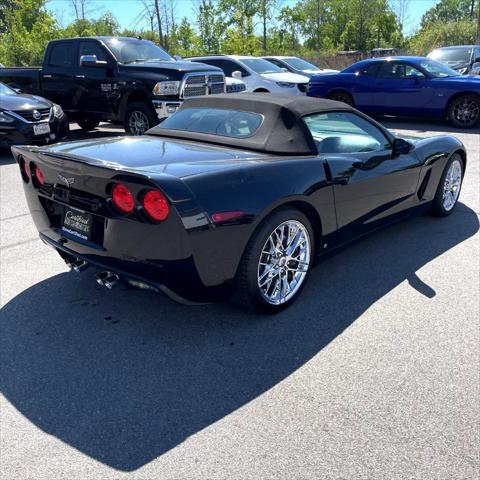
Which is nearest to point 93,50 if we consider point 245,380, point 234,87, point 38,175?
point 234,87

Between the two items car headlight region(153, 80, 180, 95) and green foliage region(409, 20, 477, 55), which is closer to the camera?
car headlight region(153, 80, 180, 95)

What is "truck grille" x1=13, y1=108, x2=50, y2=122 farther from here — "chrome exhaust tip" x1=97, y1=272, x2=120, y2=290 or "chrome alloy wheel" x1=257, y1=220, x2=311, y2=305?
"chrome alloy wheel" x1=257, y1=220, x2=311, y2=305

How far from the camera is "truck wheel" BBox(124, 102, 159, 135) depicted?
9.73m

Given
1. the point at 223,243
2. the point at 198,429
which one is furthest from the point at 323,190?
the point at 198,429

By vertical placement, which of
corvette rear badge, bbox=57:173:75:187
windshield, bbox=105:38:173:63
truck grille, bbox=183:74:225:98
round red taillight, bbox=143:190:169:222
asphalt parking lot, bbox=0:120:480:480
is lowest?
asphalt parking lot, bbox=0:120:480:480

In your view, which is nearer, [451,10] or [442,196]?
[442,196]

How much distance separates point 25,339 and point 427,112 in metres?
11.0

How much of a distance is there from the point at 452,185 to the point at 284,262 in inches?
113

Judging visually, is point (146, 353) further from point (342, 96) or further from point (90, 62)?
point (342, 96)

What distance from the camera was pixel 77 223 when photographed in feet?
10.5

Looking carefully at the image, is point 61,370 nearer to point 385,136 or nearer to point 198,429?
point 198,429

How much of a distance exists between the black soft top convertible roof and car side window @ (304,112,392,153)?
0.10 m

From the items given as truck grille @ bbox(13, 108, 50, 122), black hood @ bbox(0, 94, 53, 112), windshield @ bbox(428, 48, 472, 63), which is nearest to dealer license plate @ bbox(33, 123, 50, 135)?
truck grille @ bbox(13, 108, 50, 122)

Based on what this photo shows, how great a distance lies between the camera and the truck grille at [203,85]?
973cm
